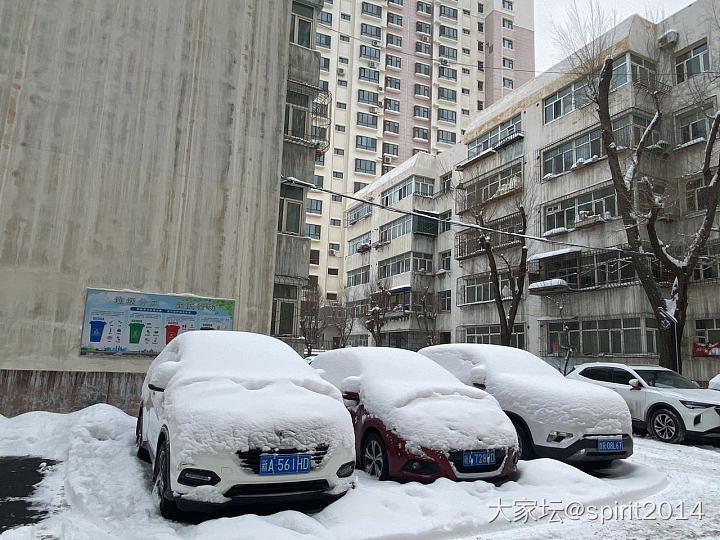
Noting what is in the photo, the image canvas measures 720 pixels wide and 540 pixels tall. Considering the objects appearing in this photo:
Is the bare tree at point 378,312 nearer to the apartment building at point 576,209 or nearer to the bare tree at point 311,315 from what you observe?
the apartment building at point 576,209

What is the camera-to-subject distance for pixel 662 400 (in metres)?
10.0

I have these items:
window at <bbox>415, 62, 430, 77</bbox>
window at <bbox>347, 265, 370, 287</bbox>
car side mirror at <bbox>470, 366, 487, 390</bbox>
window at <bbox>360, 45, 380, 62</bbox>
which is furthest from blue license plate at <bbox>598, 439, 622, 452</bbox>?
window at <bbox>415, 62, 430, 77</bbox>

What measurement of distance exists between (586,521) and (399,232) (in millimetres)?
37873

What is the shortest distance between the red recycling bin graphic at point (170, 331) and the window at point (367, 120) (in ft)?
168

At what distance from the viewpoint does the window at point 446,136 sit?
205 ft

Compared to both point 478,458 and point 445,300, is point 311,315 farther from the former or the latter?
point 478,458

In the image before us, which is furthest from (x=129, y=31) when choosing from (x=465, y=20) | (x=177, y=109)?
(x=465, y=20)

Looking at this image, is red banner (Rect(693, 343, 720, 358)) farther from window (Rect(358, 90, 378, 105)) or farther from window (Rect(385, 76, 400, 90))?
window (Rect(385, 76, 400, 90))

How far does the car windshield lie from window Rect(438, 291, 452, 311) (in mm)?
26623

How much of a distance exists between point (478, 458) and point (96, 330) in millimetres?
8229

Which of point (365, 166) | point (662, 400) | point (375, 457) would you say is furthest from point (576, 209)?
point (365, 166)

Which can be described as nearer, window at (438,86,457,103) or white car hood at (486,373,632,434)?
white car hood at (486,373,632,434)

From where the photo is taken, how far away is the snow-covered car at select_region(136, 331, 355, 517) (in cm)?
415

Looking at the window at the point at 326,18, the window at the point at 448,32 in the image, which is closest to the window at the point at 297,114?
the window at the point at 326,18
